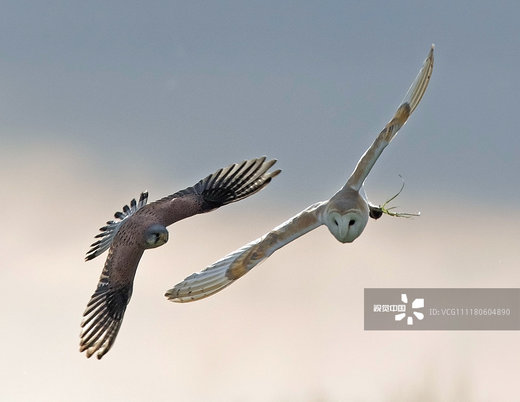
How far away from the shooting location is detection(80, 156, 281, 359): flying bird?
2577 centimetres

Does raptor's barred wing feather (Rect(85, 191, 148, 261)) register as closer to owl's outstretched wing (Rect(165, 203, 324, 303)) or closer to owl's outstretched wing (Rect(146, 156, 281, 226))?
owl's outstretched wing (Rect(146, 156, 281, 226))

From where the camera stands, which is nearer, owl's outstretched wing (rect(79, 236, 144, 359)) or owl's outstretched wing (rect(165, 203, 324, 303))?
owl's outstretched wing (rect(165, 203, 324, 303))

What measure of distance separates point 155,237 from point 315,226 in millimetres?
5105

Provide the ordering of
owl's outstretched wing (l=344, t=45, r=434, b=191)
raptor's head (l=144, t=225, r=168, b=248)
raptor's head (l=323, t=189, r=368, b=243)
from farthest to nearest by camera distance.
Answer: raptor's head (l=144, t=225, r=168, b=248) → owl's outstretched wing (l=344, t=45, r=434, b=191) → raptor's head (l=323, t=189, r=368, b=243)

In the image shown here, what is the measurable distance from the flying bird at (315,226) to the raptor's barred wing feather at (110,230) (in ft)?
15.7

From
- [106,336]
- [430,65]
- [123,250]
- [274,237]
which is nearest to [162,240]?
[123,250]

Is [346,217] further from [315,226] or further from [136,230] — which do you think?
[136,230]

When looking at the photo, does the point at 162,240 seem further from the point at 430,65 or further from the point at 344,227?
the point at 430,65

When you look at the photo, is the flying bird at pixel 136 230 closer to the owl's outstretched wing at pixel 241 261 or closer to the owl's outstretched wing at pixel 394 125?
the owl's outstretched wing at pixel 241 261

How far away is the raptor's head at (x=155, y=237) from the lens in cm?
2561

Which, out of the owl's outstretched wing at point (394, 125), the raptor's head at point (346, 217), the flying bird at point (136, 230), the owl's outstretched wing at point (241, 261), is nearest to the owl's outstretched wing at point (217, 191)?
the flying bird at point (136, 230)

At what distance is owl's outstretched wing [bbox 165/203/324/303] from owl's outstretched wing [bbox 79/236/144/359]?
3433 mm

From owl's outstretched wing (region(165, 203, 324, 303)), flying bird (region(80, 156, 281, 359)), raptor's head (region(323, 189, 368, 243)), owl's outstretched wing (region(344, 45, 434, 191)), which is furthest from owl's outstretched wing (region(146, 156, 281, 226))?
raptor's head (region(323, 189, 368, 243))

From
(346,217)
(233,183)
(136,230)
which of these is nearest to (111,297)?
(136,230)
